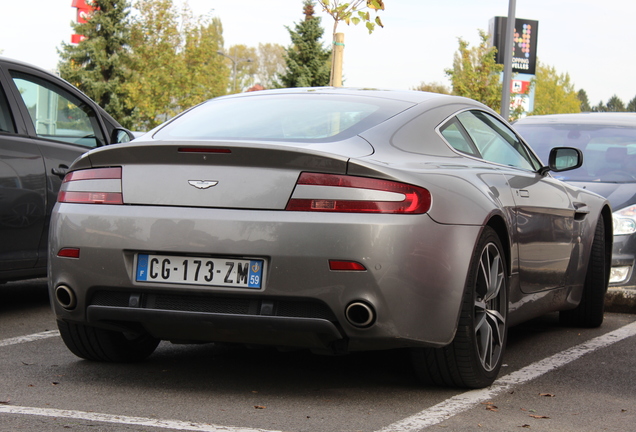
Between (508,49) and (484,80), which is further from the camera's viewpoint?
(484,80)

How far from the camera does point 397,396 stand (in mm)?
4238

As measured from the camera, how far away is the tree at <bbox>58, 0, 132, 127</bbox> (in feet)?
183

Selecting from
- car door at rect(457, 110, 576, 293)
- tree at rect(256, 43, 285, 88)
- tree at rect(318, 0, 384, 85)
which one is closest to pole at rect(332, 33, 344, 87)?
tree at rect(318, 0, 384, 85)

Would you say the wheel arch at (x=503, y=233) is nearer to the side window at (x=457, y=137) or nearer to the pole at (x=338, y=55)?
the side window at (x=457, y=137)

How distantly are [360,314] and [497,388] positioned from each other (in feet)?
3.25

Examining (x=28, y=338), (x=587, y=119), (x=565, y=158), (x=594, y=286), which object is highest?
(x=587, y=119)

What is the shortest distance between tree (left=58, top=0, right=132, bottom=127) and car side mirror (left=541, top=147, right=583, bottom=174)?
5055 cm

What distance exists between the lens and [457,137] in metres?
4.84

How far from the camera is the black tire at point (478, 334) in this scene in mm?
4203

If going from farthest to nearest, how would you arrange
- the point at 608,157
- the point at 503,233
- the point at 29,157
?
1. the point at 608,157
2. the point at 29,157
3. the point at 503,233

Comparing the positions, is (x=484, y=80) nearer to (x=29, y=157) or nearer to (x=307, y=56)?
(x=307, y=56)

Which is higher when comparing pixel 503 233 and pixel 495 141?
pixel 495 141

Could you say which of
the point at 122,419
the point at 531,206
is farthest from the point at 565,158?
the point at 122,419

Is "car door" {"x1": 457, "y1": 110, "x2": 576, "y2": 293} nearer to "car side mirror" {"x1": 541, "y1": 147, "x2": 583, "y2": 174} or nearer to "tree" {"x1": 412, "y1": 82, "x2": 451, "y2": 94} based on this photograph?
"car side mirror" {"x1": 541, "y1": 147, "x2": 583, "y2": 174}
